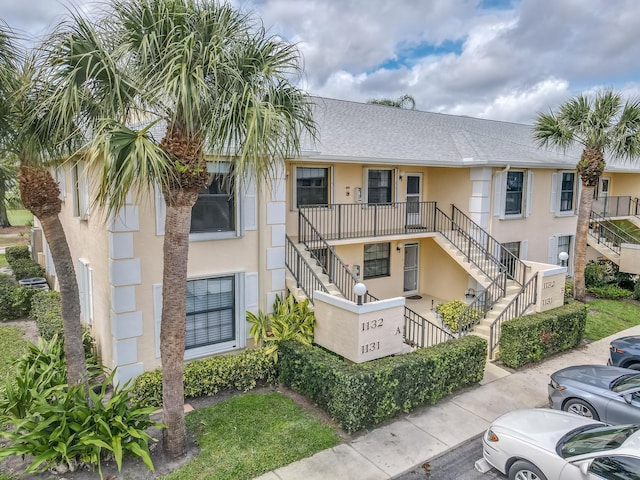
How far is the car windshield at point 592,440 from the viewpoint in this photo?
224 inches

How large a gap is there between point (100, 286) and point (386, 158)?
8.88 metres

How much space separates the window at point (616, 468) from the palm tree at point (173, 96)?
19.1 feet

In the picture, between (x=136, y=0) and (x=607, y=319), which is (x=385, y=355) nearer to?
(x=136, y=0)

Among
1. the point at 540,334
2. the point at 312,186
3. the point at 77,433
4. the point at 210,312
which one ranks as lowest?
the point at 540,334

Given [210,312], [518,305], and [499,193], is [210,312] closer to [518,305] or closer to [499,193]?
[518,305]

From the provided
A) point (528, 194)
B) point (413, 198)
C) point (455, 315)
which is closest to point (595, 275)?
point (528, 194)

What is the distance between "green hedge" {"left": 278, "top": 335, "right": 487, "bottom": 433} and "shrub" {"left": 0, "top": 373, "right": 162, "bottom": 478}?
3.20 meters

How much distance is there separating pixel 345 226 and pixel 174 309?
819cm

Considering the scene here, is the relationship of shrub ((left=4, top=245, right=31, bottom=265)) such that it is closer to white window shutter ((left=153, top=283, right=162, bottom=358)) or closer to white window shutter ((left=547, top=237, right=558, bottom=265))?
white window shutter ((left=153, top=283, right=162, bottom=358))

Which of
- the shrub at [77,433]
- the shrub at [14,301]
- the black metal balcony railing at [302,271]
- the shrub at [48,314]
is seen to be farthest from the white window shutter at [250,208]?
the shrub at [14,301]

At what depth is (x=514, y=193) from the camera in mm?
16516

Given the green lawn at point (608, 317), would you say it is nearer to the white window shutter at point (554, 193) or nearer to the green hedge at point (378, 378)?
the white window shutter at point (554, 193)

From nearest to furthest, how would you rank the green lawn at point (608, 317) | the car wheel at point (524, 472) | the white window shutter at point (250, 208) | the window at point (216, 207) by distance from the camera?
the car wheel at point (524, 472) → the window at point (216, 207) → the white window shutter at point (250, 208) → the green lawn at point (608, 317)

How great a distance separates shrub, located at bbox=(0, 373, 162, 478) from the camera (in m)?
6.17
